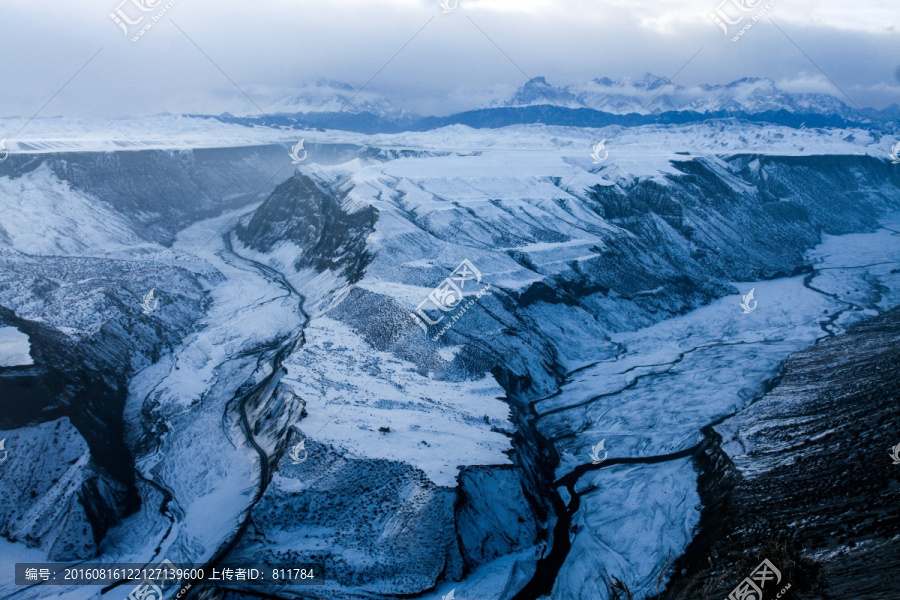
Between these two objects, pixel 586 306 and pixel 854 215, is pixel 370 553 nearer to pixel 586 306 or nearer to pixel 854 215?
pixel 586 306

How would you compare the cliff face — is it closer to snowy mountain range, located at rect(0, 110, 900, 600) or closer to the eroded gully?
snowy mountain range, located at rect(0, 110, 900, 600)

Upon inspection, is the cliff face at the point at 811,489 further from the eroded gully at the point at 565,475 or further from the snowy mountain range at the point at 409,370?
the eroded gully at the point at 565,475

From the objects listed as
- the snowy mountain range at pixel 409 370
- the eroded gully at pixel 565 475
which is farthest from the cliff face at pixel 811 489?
the eroded gully at pixel 565 475

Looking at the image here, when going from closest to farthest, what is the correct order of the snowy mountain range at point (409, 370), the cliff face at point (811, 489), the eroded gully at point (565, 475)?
the cliff face at point (811, 489) < the eroded gully at point (565, 475) < the snowy mountain range at point (409, 370)

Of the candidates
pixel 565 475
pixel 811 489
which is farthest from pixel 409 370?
pixel 811 489

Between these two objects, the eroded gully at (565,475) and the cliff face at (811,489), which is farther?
the eroded gully at (565,475)

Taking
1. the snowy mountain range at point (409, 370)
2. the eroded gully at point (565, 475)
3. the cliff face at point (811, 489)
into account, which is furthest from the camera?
the snowy mountain range at point (409, 370)

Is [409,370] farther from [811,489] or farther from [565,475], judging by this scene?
[811,489]

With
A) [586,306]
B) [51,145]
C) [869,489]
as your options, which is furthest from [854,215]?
[51,145]
